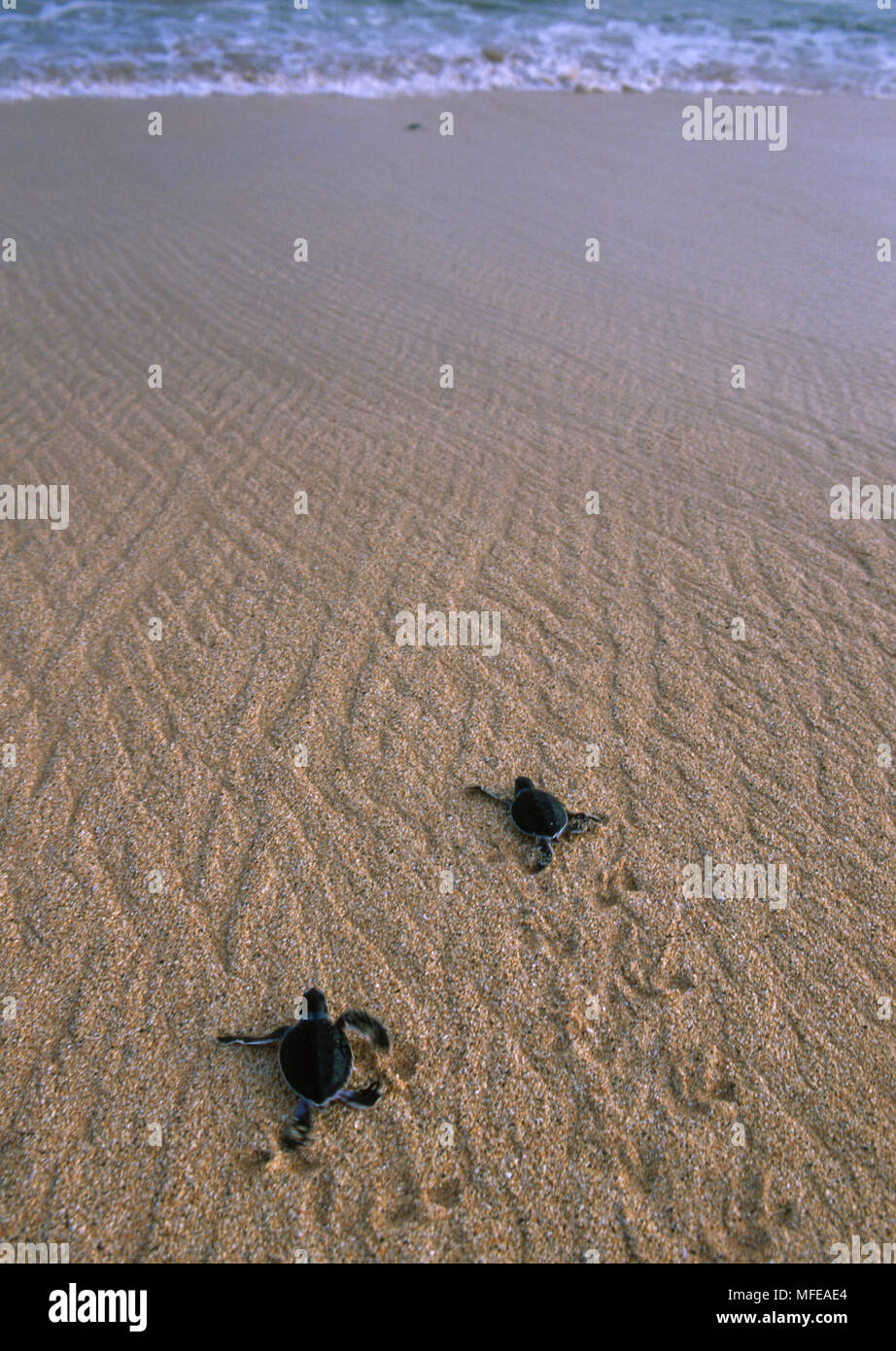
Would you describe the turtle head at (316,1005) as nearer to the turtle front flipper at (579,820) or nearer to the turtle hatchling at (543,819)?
the turtle hatchling at (543,819)

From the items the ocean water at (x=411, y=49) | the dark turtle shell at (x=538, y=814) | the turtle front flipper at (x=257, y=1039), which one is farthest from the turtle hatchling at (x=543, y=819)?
the ocean water at (x=411, y=49)

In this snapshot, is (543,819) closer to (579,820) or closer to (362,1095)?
(579,820)

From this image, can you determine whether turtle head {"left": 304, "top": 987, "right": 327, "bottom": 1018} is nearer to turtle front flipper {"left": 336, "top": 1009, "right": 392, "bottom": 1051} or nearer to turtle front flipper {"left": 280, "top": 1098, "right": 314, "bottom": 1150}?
turtle front flipper {"left": 336, "top": 1009, "right": 392, "bottom": 1051}

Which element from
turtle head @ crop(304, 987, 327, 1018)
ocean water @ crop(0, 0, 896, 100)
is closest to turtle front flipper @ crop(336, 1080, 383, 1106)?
turtle head @ crop(304, 987, 327, 1018)

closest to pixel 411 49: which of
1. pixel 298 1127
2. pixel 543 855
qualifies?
pixel 543 855

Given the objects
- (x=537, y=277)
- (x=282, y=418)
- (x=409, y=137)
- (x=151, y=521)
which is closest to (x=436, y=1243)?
(x=151, y=521)
